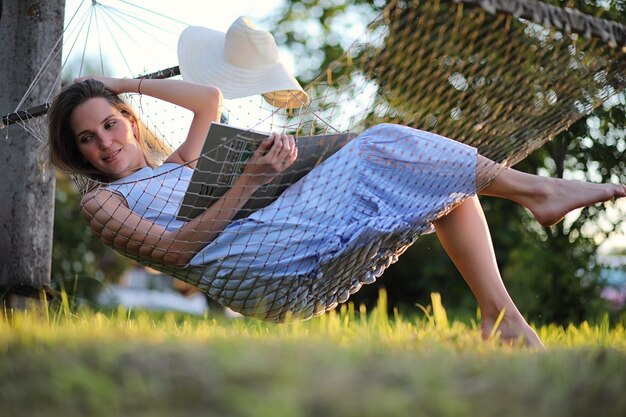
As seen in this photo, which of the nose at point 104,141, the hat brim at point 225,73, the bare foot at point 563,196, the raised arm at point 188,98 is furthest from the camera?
the hat brim at point 225,73

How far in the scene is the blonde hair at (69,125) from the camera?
2.46 metres

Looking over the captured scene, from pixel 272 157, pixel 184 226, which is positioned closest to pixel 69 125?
pixel 184 226

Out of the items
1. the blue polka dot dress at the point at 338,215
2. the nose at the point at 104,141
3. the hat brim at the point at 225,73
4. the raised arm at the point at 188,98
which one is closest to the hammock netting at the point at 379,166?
the blue polka dot dress at the point at 338,215

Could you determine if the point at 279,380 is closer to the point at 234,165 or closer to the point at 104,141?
the point at 234,165

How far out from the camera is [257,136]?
83.0 inches

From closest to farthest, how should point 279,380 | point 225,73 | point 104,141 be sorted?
1. point 279,380
2. point 104,141
3. point 225,73

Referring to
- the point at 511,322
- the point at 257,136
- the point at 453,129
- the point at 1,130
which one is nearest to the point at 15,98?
the point at 1,130

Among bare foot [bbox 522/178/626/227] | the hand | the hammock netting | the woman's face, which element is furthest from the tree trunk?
bare foot [bbox 522/178/626/227]

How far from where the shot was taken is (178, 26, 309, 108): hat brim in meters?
2.82

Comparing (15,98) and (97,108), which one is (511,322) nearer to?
(97,108)

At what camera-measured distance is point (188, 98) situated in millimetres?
2594

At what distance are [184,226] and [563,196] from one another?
103 cm

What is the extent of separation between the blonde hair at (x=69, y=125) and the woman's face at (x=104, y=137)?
2cm

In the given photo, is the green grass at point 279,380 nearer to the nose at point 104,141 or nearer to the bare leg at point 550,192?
the bare leg at point 550,192
